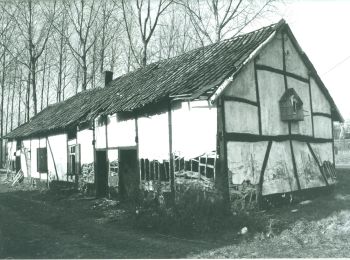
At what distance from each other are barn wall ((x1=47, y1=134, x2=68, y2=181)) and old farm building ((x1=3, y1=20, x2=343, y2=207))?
222 cm

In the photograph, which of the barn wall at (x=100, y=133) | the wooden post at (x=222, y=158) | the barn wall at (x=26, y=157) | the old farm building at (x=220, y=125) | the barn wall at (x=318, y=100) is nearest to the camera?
the wooden post at (x=222, y=158)

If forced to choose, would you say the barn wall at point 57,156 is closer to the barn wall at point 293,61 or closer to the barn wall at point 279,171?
the barn wall at point 279,171

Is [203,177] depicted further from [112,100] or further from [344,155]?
[344,155]

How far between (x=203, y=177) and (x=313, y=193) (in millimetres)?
5506

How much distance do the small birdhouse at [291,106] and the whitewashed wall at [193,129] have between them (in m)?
3.35

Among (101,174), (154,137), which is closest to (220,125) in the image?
(154,137)

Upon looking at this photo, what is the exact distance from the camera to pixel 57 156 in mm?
20641

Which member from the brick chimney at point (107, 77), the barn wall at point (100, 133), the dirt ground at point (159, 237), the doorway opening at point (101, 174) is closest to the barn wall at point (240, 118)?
the dirt ground at point (159, 237)

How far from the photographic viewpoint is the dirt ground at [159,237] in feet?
25.5

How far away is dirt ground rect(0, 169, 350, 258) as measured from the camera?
7758mm

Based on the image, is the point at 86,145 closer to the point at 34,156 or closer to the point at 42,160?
the point at 42,160

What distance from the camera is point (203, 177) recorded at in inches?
445

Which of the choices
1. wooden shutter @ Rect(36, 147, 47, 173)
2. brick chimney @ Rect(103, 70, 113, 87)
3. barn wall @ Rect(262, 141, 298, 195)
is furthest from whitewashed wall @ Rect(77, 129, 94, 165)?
barn wall @ Rect(262, 141, 298, 195)

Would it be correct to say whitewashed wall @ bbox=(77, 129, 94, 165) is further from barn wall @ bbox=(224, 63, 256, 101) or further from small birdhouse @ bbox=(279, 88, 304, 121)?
small birdhouse @ bbox=(279, 88, 304, 121)
